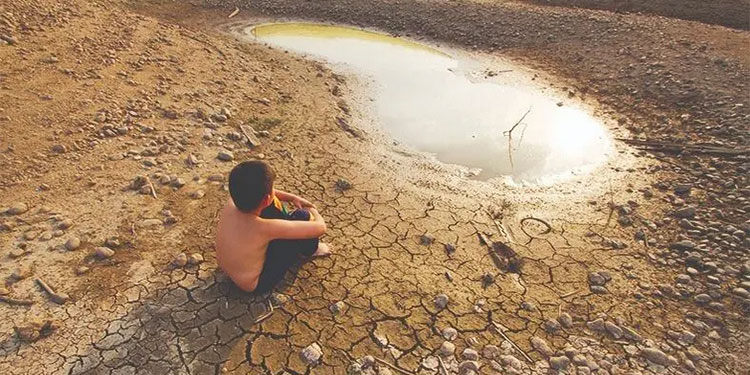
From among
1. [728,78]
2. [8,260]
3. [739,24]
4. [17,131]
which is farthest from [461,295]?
[739,24]

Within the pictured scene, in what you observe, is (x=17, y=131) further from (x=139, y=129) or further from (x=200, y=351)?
(x=200, y=351)

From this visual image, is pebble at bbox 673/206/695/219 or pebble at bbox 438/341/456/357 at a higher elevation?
pebble at bbox 673/206/695/219

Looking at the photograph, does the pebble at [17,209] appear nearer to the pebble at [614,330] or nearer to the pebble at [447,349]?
the pebble at [447,349]

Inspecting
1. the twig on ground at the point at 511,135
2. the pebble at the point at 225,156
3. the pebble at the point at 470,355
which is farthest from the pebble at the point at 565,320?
the pebble at the point at 225,156

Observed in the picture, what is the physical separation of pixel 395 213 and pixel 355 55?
19.5ft

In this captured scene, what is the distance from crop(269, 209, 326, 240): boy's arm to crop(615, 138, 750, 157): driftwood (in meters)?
5.19

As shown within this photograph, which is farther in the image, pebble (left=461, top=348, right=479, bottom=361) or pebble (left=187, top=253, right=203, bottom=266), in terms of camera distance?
pebble (left=187, top=253, right=203, bottom=266)

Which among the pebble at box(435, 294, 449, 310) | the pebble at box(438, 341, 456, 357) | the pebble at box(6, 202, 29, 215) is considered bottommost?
the pebble at box(6, 202, 29, 215)

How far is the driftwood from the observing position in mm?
5867

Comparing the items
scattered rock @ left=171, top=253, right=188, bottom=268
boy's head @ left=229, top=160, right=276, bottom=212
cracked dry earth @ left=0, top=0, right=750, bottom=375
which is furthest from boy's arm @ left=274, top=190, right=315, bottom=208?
scattered rock @ left=171, top=253, right=188, bottom=268

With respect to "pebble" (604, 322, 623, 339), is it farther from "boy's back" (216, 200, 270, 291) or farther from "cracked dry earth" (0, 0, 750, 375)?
"boy's back" (216, 200, 270, 291)

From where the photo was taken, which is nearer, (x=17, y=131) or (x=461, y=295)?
(x=461, y=295)

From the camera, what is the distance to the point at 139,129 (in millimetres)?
5707

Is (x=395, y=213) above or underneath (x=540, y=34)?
underneath
